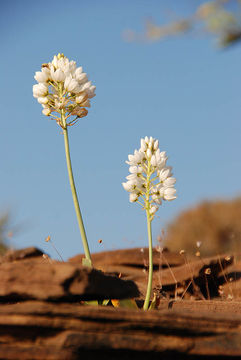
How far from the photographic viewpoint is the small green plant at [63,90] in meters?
3.46

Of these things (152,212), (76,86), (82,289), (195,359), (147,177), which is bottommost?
(195,359)

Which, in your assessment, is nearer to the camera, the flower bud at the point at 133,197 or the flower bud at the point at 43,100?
the flower bud at the point at 133,197

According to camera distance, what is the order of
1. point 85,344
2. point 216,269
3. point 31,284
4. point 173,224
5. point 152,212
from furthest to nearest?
1. point 173,224
2. point 216,269
3. point 152,212
4. point 31,284
5. point 85,344

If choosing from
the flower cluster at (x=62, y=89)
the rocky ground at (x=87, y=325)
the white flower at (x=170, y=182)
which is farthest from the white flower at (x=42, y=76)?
the rocky ground at (x=87, y=325)

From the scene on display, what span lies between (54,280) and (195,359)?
0.97 meters

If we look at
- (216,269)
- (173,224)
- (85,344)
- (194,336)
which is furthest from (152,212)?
(173,224)

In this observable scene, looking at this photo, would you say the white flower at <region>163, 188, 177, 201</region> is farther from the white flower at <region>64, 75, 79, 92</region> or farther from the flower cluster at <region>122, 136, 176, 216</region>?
the white flower at <region>64, 75, 79, 92</region>

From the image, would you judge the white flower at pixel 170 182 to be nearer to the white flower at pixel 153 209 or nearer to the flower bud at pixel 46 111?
the white flower at pixel 153 209

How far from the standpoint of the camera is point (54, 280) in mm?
2520

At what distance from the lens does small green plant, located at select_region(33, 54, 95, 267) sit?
11.4 ft

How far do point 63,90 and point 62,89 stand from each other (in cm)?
3

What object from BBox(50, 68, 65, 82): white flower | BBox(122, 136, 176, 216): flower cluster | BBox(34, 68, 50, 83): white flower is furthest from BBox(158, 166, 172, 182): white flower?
BBox(34, 68, 50, 83): white flower

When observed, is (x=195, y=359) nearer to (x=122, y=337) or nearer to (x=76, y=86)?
(x=122, y=337)

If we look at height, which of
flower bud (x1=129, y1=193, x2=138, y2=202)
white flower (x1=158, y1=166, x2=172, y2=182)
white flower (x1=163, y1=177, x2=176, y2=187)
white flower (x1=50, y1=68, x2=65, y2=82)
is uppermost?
white flower (x1=50, y1=68, x2=65, y2=82)
